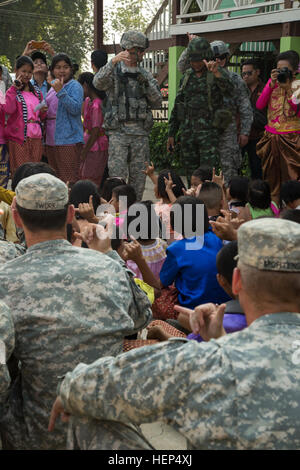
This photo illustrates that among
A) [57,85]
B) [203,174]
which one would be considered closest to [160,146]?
[57,85]

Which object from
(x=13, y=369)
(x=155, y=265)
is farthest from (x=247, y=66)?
Result: (x=13, y=369)

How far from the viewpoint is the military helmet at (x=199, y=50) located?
6570mm

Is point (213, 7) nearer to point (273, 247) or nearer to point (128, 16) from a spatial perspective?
point (273, 247)

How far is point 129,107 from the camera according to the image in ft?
22.9

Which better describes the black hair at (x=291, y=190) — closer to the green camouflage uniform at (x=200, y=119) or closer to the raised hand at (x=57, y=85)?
the green camouflage uniform at (x=200, y=119)

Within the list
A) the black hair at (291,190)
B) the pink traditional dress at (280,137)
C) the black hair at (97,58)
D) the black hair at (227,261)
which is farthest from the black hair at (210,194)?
the black hair at (97,58)

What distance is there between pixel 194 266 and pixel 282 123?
12.1 feet

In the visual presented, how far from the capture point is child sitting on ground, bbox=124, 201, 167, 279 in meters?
4.05

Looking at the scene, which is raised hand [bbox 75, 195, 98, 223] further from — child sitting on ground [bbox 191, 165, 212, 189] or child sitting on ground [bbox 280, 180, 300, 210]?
child sitting on ground [bbox 191, 165, 212, 189]

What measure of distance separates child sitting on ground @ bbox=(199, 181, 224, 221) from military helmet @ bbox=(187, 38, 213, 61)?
7.84ft

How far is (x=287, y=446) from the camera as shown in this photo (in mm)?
1539

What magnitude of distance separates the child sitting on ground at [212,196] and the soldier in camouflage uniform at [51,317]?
2.35 metres
